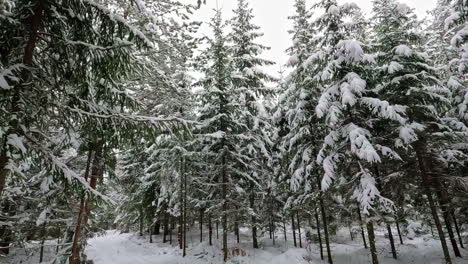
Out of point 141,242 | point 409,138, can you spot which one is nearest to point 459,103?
point 409,138

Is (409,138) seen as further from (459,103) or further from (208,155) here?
(208,155)

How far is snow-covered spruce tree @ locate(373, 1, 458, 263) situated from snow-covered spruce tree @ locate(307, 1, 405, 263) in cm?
88

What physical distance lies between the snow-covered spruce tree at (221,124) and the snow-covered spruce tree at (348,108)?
600 cm

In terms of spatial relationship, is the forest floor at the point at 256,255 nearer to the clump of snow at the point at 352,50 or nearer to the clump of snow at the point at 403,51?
the clump of snow at the point at 352,50

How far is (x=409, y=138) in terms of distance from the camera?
12.4 m

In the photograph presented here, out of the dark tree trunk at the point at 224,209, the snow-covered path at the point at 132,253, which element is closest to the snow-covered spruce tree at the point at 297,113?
the dark tree trunk at the point at 224,209

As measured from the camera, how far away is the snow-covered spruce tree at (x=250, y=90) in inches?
774

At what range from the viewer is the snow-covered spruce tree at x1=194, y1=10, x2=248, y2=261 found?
18.5m

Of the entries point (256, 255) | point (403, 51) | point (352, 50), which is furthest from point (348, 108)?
point (256, 255)

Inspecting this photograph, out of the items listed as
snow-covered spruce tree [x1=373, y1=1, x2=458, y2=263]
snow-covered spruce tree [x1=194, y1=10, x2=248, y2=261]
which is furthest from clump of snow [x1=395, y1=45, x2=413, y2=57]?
snow-covered spruce tree [x1=194, y1=10, x2=248, y2=261]

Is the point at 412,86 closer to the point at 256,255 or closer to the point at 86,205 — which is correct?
the point at 256,255

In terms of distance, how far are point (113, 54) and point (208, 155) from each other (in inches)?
544

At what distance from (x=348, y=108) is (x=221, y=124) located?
26.5ft

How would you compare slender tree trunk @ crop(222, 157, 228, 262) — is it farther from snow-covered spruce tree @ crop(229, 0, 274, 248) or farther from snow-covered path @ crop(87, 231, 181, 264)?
snow-covered path @ crop(87, 231, 181, 264)
